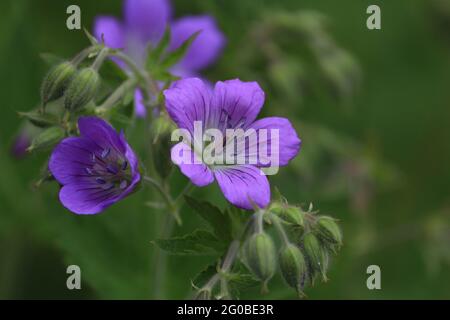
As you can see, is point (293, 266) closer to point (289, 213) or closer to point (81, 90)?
point (289, 213)

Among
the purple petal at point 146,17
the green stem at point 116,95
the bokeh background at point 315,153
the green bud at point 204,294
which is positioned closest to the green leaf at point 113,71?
the green stem at point 116,95

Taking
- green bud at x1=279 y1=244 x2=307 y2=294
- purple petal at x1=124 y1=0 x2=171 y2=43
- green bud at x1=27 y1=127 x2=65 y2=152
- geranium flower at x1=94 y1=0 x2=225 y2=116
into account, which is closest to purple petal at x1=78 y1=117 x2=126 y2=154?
green bud at x1=27 y1=127 x2=65 y2=152

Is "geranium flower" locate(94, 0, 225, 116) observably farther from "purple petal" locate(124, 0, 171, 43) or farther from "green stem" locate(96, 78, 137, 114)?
"green stem" locate(96, 78, 137, 114)

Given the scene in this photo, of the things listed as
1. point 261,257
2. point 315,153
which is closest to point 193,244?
point 261,257

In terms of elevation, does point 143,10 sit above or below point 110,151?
above

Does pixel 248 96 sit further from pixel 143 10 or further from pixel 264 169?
pixel 143 10
